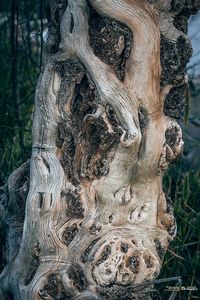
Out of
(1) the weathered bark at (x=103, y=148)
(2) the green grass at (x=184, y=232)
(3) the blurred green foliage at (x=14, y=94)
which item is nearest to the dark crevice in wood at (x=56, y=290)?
(1) the weathered bark at (x=103, y=148)

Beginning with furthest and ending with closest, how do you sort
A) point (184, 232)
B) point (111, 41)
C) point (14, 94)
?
point (14, 94), point (184, 232), point (111, 41)

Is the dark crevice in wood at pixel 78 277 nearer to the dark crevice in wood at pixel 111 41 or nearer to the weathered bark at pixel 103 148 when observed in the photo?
the weathered bark at pixel 103 148

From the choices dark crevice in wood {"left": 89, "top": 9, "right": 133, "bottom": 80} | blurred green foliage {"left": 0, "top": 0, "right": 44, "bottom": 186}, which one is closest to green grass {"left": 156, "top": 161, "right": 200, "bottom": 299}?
blurred green foliage {"left": 0, "top": 0, "right": 44, "bottom": 186}

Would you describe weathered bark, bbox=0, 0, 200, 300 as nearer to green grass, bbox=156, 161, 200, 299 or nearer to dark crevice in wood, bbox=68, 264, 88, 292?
dark crevice in wood, bbox=68, 264, 88, 292

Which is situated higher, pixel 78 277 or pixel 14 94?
pixel 14 94

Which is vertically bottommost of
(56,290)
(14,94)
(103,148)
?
(56,290)

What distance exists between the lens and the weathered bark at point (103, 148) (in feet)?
9.12

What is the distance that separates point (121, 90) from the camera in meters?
2.79

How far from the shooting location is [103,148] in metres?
2.80

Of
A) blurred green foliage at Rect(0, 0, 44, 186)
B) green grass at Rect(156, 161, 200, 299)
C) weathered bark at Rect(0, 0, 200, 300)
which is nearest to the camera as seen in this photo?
weathered bark at Rect(0, 0, 200, 300)

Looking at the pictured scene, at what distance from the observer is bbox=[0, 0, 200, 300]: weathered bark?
278cm

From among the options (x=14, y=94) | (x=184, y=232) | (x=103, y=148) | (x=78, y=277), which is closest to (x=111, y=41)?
(x=103, y=148)

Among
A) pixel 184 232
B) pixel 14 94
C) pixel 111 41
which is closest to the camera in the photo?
pixel 111 41

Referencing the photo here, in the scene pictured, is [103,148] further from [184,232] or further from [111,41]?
[184,232]
